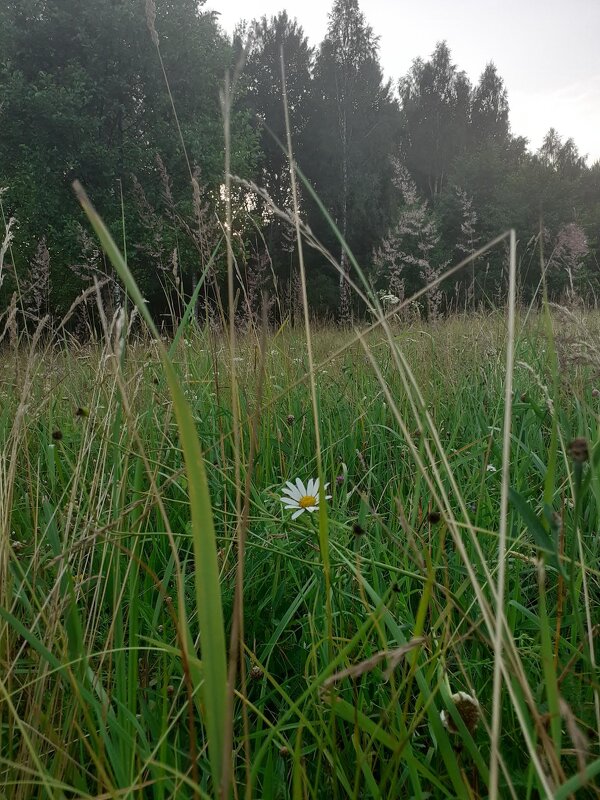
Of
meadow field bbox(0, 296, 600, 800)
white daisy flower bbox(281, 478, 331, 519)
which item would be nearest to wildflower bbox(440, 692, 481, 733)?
meadow field bbox(0, 296, 600, 800)

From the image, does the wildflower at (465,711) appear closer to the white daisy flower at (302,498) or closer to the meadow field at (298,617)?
the meadow field at (298,617)

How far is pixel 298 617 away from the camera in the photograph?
1.03 meters

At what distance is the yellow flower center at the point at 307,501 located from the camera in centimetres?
100

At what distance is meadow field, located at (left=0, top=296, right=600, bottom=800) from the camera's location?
494 mm

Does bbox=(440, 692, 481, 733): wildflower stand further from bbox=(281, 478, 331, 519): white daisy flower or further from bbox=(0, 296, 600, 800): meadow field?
bbox=(281, 478, 331, 519): white daisy flower

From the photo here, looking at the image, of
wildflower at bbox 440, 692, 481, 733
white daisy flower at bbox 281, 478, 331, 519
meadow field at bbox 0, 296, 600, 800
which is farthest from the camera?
white daisy flower at bbox 281, 478, 331, 519

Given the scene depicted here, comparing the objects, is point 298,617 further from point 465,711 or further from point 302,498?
point 465,711

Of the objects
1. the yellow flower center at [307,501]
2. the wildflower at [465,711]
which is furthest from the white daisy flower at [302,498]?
the wildflower at [465,711]

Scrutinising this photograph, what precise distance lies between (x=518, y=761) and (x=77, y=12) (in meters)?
16.3

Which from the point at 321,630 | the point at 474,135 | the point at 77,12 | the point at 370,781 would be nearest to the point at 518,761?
the point at 370,781

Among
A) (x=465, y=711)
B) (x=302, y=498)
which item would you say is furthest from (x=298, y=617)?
(x=465, y=711)

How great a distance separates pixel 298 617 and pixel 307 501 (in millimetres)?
219

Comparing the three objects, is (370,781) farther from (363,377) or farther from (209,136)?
(209,136)

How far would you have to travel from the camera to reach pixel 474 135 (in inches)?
1048
